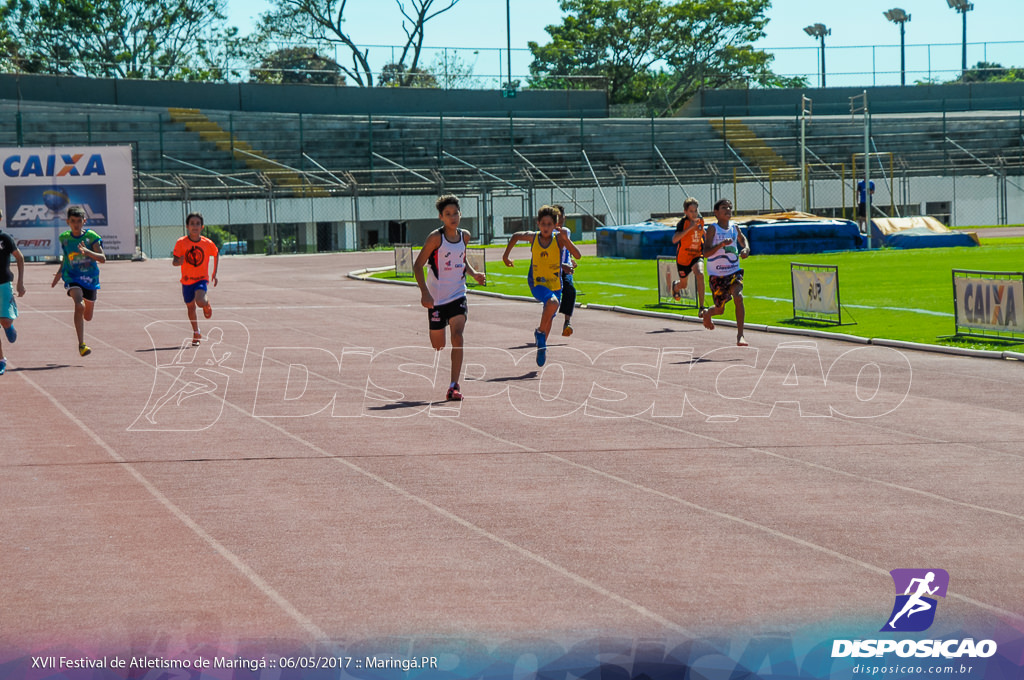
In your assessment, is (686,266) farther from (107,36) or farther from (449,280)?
(107,36)

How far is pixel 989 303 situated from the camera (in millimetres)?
17156

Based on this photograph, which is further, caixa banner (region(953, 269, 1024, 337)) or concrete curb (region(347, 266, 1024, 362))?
caixa banner (region(953, 269, 1024, 337))

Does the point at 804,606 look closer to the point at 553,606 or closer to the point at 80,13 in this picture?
the point at 553,606

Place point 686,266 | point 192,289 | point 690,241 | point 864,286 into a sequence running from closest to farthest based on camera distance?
1. point 192,289
2. point 690,241
3. point 686,266
4. point 864,286

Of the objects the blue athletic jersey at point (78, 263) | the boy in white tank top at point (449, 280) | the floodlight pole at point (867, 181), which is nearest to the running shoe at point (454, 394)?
the boy in white tank top at point (449, 280)

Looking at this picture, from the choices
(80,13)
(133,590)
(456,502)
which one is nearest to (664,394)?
(456,502)

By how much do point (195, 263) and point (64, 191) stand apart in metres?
32.1

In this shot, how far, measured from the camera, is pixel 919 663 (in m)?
5.37

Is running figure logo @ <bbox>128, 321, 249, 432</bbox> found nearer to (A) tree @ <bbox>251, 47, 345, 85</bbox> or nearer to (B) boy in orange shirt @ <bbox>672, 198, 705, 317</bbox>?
(B) boy in orange shirt @ <bbox>672, 198, 705, 317</bbox>

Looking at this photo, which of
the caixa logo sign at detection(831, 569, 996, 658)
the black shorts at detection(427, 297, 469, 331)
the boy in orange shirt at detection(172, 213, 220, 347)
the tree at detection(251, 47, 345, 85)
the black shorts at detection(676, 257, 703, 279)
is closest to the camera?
the caixa logo sign at detection(831, 569, 996, 658)

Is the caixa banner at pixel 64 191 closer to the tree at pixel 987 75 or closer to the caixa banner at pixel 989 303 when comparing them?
the caixa banner at pixel 989 303

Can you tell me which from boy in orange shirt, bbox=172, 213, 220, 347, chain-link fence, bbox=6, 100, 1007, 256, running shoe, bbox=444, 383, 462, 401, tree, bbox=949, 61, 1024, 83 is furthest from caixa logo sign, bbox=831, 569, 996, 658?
tree, bbox=949, 61, 1024, 83

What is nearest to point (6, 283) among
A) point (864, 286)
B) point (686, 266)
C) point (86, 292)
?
point (86, 292)

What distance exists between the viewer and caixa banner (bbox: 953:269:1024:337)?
655 inches
